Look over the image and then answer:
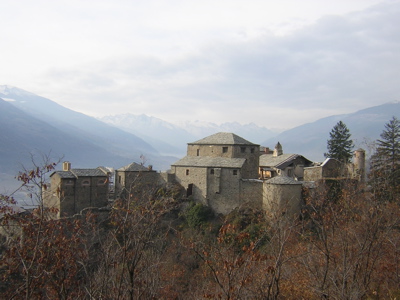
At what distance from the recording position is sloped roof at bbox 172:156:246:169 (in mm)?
36781

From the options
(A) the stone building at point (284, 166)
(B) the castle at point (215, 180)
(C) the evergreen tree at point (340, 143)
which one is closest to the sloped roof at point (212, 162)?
(B) the castle at point (215, 180)

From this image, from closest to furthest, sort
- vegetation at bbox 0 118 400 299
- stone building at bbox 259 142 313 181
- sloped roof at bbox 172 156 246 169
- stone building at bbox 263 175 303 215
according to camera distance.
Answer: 1. vegetation at bbox 0 118 400 299
2. stone building at bbox 263 175 303 215
3. sloped roof at bbox 172 156 246 169
4. stone building at bbox 259 142 313 181

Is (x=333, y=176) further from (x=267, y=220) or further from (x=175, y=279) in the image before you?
(x=175, y=279)

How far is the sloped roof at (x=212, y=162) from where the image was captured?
36781 millimetres

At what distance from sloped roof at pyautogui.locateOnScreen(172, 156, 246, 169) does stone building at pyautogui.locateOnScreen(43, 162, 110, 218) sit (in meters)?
8.05

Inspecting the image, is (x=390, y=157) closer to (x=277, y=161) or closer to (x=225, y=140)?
(x=277, y=161)

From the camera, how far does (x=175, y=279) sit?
1099 inches

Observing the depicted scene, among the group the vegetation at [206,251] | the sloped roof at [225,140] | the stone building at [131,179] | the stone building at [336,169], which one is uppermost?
the sloped roof at [225,140]

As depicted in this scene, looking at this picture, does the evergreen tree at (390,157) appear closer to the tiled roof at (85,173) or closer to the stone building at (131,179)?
the stone building at (131,179)

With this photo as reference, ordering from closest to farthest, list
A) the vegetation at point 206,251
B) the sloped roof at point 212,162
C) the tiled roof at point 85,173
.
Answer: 1. the vegetation at point 206,251
2. the tiled roof at point 85,173
3. the sloped roof at point 212,162

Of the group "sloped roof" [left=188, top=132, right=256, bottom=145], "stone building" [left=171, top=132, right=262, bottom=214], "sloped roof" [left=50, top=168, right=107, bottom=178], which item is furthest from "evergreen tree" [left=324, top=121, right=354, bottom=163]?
"sloped roof" [left=50, top=168, right=107, bottom=178]

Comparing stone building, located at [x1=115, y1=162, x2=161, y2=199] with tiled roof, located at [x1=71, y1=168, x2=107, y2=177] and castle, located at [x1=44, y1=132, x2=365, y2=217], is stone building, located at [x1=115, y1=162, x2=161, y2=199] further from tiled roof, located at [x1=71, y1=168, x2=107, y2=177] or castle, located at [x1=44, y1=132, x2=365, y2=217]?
tiled roof, located at [x1=71, y1=168, x2=107, y2=177]

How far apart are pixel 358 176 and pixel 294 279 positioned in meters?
20.7

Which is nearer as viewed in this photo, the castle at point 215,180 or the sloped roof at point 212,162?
the castle at point 215,180
